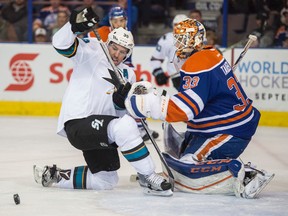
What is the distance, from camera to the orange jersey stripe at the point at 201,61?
5086 mm

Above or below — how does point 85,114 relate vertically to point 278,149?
above

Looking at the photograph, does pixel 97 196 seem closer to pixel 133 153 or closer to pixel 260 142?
pixel 133 153

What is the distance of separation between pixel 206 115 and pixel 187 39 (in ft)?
1.44

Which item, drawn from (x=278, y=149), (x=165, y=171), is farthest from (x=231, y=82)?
(x=278, y=149)

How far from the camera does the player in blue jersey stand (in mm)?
5004

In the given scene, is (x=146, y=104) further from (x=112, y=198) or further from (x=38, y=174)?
(x=38, y=174)

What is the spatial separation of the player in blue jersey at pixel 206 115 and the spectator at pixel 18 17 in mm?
4640

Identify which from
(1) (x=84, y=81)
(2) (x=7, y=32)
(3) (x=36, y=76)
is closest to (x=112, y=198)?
(1) (x=84, y=81)

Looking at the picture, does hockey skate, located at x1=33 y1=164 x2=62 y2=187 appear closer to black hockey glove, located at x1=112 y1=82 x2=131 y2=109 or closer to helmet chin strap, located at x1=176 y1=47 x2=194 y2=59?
black hockey glove, located at x1=112 y1=82 x2=131 y2=109

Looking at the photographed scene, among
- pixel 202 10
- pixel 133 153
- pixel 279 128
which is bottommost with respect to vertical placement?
pixel 279 128

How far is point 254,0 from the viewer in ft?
30.3

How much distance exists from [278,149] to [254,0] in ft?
7.71

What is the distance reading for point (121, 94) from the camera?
16.6ft

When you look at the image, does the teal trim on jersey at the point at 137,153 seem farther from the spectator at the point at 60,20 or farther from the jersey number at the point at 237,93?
the spectator at the point at 60,20
